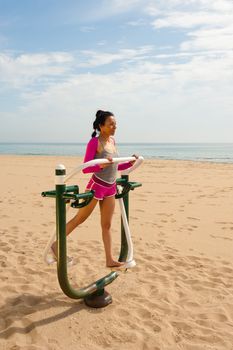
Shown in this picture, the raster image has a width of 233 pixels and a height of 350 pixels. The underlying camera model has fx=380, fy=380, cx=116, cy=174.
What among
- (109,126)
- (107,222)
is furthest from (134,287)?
(109,126)

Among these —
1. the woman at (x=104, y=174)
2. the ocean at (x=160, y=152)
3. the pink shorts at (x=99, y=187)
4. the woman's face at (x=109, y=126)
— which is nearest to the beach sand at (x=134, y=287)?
the woman at (x=104, y=174)

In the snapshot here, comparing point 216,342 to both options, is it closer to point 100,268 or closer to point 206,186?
point 100,268

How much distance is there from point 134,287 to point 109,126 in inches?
67.5

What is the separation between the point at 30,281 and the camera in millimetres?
4086

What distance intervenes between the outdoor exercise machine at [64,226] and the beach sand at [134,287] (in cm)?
17

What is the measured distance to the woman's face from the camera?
3.47 metres

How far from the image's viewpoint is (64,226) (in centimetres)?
303

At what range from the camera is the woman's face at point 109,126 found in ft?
11.4

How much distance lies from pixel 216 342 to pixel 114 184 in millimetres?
1581

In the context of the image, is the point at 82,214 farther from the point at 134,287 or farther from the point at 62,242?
the point at 134,287

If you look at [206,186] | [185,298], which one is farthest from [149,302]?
[206,186]

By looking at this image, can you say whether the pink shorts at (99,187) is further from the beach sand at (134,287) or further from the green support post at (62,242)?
the beach sand at (134,287)

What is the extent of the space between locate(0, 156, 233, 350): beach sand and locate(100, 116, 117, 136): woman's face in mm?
1617

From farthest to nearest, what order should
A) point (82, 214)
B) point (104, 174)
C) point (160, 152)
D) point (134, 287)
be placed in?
point (160, 152)
point (134, 287)
point (82, 214)
point (104, 174)
